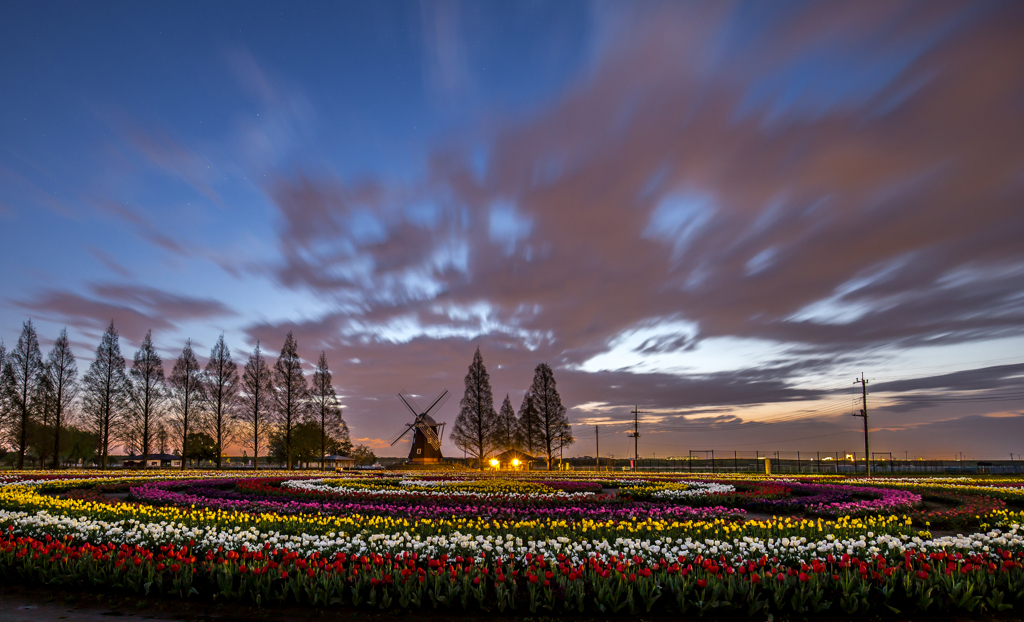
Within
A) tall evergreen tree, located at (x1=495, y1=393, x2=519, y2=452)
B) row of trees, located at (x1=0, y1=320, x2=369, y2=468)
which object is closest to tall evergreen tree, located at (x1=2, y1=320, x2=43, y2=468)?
row of trees, located at (x1=0, y1=320, x2=369, y2=468)

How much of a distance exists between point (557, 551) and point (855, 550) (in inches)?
158

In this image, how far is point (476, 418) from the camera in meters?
57.8

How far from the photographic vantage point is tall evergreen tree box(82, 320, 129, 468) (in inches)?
1697

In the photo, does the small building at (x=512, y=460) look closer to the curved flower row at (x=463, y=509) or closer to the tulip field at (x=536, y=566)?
the curved flower row at (x=463, y=509)

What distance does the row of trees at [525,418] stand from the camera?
5703cm

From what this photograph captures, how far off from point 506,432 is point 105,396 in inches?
1473

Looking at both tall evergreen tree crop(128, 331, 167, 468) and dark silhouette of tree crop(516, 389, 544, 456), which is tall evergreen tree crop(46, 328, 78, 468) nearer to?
tall evergreen tree crop(128, 331, 167, 468)

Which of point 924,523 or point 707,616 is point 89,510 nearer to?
point 707,616

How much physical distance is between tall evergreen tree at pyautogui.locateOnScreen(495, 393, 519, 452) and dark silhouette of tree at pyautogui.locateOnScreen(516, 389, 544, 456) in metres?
1.68

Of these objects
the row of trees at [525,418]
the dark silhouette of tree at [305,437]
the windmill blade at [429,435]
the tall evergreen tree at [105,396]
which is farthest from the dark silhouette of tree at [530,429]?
the tall evergreen tree at [105,396]

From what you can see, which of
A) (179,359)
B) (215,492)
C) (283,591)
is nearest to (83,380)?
(179,359)

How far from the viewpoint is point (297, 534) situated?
8562 mm

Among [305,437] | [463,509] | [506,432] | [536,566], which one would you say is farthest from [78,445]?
[536,566]

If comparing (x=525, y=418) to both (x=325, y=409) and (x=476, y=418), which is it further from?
(x=325, y=409)
